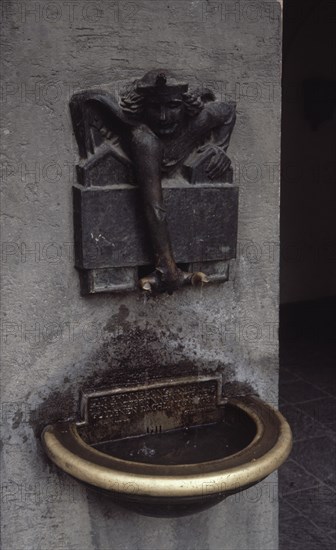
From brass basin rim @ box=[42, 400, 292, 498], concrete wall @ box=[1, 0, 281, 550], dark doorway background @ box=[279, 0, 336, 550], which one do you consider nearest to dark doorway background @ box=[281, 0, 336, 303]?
dark doorway background @ box=[279, 0, 336, 550]

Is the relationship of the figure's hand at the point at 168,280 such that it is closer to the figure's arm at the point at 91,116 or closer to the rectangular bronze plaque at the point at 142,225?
the rectangular bronze plaque at the point at 142,225

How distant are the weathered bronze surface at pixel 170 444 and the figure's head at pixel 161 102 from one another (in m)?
0.82

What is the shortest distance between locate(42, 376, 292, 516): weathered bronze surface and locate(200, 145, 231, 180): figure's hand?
673mm

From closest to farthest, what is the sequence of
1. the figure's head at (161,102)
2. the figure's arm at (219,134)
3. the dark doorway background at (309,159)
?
the figure's head at (161,102)
the figure's arm at (219,134)
the dark doorway background at (309,159)

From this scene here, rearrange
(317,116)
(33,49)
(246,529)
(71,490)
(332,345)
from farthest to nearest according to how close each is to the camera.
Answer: (317,116) → (332,345) → (246,529) → (71,490) → (33,49)

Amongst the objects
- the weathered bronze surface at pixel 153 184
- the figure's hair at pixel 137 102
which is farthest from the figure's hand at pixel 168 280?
the figure's hair at pixel 137 102

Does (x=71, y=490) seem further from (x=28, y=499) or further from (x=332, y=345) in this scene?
(x=332, y=345)

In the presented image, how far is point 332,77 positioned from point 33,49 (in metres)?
5.04

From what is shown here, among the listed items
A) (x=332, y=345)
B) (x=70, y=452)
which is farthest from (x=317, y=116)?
(x=70, y=452)

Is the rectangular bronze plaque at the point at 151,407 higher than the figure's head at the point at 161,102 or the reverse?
the reverse

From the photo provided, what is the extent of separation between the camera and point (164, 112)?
219 cm

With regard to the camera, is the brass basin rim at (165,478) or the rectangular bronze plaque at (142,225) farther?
the rectangular bronze plaque at (142,225)

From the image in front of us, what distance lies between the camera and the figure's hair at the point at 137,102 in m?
2.20

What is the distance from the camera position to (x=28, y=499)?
2.39 metres
